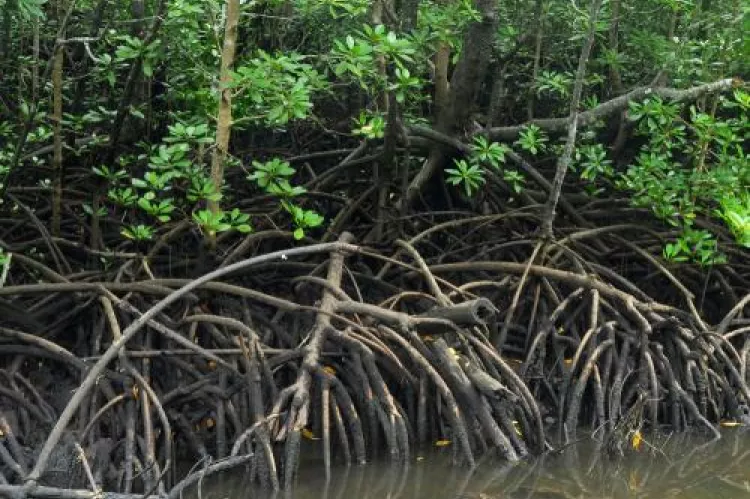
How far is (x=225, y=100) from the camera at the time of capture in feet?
15.0

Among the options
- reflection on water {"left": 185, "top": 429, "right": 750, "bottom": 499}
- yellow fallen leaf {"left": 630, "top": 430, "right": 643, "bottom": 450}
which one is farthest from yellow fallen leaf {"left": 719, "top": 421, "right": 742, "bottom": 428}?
yellow fallen leaf {"left": 630, "top": 430, "right": 643, "bottom": 450}

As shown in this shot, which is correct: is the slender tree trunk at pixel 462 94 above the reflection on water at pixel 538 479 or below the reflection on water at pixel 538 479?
above

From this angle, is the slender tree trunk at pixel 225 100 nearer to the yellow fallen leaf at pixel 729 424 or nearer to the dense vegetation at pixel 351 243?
the dense vegetation at pixel 351 243

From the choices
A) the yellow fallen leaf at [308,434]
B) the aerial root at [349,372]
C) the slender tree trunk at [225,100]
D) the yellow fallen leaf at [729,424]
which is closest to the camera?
the aerial root at [349,372]

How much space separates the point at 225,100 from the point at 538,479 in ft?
7.18

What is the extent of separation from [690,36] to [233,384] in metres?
3.82

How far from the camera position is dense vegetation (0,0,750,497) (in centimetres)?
420

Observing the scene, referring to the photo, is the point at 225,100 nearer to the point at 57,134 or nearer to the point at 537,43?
the point at 57,134

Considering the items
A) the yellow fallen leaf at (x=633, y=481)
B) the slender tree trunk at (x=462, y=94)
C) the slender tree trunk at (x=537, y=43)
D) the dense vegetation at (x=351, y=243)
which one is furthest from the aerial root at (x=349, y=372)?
the slender tree trunk at (x=537, y=43)

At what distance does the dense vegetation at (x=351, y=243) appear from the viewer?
4199 millimetres

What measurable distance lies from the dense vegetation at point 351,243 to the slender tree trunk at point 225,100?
0.04 feet

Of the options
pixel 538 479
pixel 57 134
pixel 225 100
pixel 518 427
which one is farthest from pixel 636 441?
pixel 57 134

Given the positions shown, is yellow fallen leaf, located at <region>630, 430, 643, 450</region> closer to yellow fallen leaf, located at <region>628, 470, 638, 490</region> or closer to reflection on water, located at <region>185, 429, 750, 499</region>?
reflection on water, located at <region>185, 429, 750, 499</region>

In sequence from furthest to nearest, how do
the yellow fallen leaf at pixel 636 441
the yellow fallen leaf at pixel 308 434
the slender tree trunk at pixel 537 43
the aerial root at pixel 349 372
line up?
the slender tree trunk at pixel 537 43 → the yellow fallen leaf at pixel 636 441 → the yellow fallen leaf at pixel 308 434 → the aerial root at pixel 349 372
